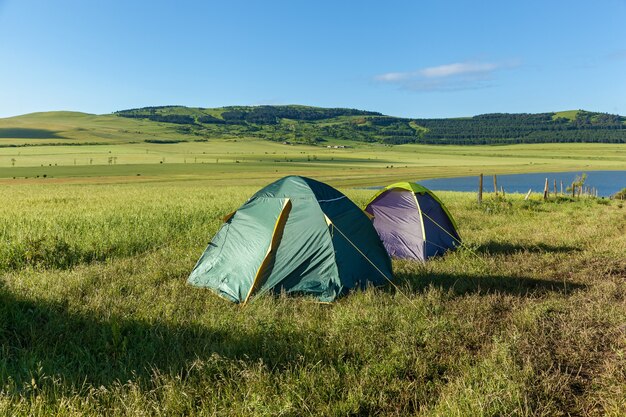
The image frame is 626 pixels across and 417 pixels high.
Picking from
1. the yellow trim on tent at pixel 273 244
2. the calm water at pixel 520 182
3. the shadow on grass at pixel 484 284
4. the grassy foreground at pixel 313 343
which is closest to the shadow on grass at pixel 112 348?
the grassy foreground at pixel 313 343

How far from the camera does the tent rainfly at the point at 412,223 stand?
12281mm

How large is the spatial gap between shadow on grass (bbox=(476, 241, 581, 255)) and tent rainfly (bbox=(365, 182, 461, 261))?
2.98ft

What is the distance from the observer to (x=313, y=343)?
576cm

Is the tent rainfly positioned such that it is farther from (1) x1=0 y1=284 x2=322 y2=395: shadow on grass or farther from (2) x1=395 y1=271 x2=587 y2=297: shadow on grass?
(1) x1=0 y1=284 x2=322 y2=395: shadow on grass

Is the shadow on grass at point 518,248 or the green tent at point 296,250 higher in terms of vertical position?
the green tent at point 296,250

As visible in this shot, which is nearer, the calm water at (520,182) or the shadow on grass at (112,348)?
the shadow on grass at (112,348)

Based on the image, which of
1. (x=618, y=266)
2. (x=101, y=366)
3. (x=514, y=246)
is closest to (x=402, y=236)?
(x=514, y=246)

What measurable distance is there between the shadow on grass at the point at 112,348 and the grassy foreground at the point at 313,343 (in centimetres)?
3

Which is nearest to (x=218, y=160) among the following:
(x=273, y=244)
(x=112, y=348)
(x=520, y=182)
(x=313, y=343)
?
(x=520, y=182)

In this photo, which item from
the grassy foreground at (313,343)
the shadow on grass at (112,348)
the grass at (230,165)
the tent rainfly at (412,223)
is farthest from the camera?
the grass at (230,165)

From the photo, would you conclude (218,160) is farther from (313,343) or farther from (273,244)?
(313,343)

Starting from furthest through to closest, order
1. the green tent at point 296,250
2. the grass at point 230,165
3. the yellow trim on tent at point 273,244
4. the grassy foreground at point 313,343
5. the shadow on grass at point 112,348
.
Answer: the grass at point 230,165, the green tent at point 296,250, the yellow trim on tent at point 273,244, the shadow on grass at point 112,348, the grassy foreground at point 313,343

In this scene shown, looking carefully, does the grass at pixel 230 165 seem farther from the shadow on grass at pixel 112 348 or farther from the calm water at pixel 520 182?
the shadow on grass at pixel 112 348

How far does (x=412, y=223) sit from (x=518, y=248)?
131 inches
